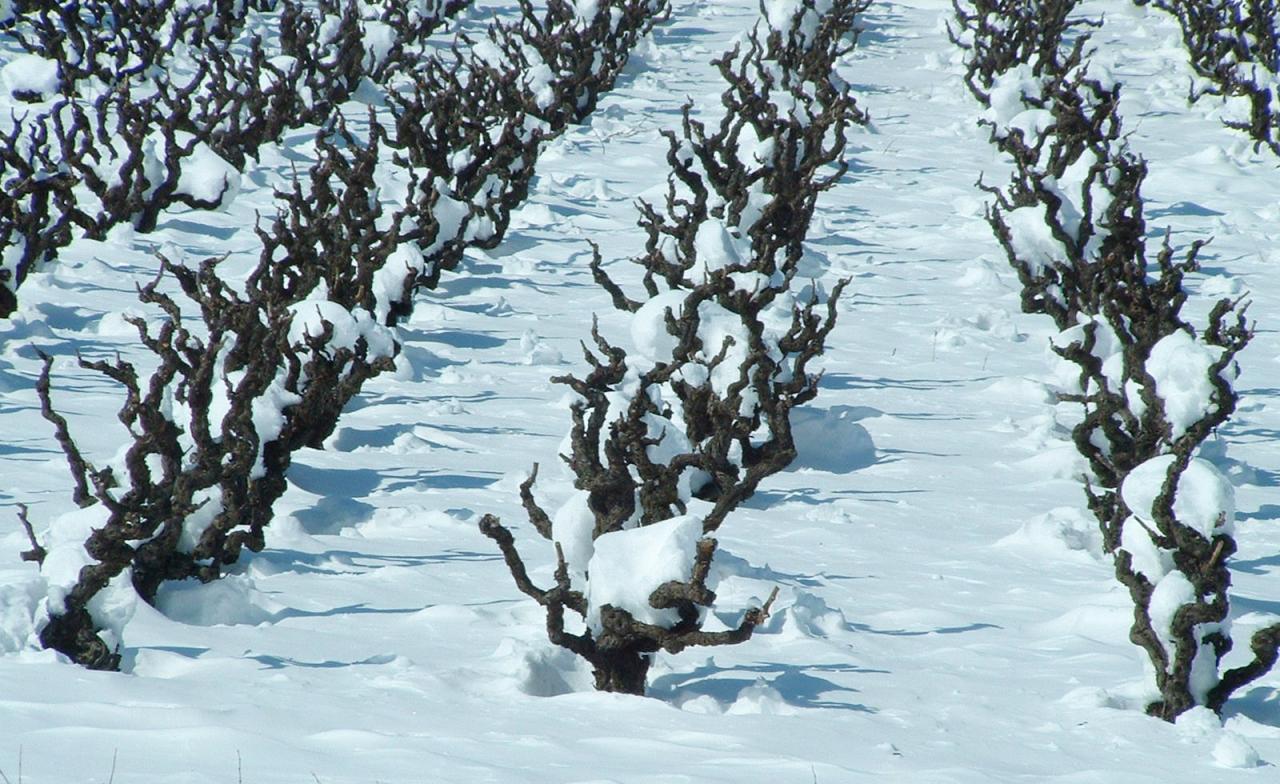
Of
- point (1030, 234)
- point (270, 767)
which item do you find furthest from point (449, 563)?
point (1030, 234)

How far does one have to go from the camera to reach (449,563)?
4.97 m

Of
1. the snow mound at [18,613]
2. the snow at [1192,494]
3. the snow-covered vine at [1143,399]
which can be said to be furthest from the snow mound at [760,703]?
the snow mound at [18,613]

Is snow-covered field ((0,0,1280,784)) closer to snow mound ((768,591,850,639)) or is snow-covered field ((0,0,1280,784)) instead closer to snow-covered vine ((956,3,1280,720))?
snow mound ((768,591,850,639))

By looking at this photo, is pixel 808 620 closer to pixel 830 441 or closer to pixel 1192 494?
pixel 1192 494

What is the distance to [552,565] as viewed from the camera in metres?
4.89

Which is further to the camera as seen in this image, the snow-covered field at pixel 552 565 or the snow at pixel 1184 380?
the snow at pixel 1184 380

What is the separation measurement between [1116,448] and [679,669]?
2218 mm

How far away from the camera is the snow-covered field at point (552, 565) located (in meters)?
2.98

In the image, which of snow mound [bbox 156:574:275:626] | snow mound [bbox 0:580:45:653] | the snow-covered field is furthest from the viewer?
snow mound [bbox 156:574:275:626]

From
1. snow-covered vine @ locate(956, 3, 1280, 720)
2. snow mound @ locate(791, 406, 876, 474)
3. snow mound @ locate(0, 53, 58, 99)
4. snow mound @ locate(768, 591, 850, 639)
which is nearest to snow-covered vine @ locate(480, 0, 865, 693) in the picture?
snow mound @ locate(791, 406, 876, 474)

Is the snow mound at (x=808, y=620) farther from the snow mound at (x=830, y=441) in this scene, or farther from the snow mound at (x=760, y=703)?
the snow mound at (x=830, y=441)

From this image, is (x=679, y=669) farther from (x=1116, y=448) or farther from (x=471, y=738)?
(x=1116, y=448)

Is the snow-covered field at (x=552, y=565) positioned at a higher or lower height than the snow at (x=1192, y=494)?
lower

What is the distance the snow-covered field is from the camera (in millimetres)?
2979
